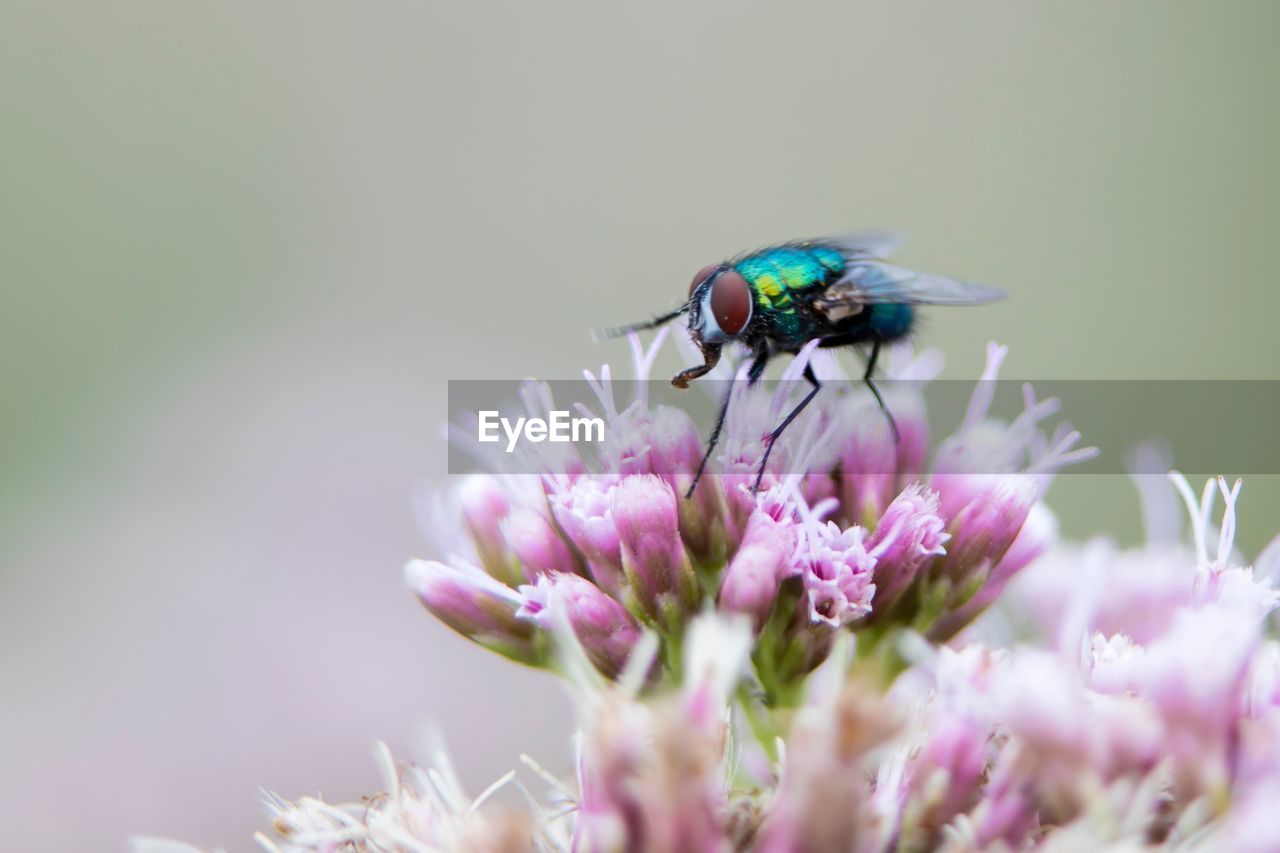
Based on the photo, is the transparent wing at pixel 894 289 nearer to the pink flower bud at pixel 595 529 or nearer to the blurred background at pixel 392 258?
the pink flower bud at pixel 595 529

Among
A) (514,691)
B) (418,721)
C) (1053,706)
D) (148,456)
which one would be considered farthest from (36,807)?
(1053,706)

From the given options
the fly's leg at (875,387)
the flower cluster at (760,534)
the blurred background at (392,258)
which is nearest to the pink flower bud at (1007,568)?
the flower cluster at (760,534)

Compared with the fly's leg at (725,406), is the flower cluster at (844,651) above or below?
below

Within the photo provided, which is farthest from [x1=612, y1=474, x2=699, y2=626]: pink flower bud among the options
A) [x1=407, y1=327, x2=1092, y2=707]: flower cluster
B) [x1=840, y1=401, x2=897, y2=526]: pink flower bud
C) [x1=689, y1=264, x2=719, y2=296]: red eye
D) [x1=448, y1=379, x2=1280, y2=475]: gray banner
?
[x1=689, y1=264, x2=719, y2=296]: red eye

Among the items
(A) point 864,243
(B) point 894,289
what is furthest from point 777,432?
(A) point 864,243

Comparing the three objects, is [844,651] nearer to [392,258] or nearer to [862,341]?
[862,341]

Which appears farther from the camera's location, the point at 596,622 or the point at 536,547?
the point at 536,547

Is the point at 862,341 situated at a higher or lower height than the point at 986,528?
higher

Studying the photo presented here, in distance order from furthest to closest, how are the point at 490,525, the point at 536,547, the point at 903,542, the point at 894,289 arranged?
the point at 894,289
the point at 490,525
the point at 536,547
the point at 903,542
